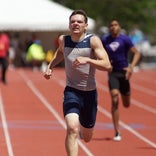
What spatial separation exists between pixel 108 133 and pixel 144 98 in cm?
784

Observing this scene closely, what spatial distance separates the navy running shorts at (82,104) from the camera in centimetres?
801

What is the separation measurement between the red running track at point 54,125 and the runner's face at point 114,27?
68.5 inches

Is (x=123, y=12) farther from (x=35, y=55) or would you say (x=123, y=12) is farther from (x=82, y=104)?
(x=82, y=104)

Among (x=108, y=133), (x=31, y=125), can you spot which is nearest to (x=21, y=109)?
(x=31, y=125)

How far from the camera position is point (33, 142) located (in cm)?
1126

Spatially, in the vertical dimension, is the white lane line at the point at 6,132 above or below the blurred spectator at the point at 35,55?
above

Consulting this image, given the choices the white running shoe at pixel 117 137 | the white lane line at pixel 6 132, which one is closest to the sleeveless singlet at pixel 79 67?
the white lane line at pixel 6 132

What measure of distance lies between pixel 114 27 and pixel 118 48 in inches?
15.3

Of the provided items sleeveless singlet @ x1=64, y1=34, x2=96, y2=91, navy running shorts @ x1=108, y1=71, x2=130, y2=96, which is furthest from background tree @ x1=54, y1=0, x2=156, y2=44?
sleeveless singlet @ x1=64, y1=34, x2=96, y2=91

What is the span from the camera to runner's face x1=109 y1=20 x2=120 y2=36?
1165 centimetres

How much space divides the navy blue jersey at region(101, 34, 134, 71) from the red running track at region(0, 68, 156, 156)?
1.23 meters

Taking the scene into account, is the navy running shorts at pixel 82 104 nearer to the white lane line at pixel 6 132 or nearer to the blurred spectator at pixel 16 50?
the white lane line at pixel 6 132

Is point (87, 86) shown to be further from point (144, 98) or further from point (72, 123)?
point (144, 98)

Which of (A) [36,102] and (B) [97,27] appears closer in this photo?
(A) [36,102]
